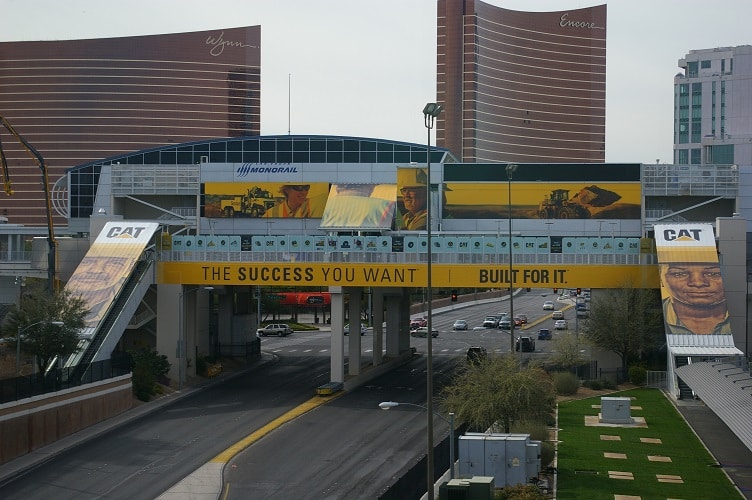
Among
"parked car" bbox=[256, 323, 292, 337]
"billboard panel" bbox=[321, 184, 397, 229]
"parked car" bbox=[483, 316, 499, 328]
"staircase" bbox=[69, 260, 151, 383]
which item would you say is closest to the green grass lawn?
"billboard panel" bbox=[321, 184, 397, 229]

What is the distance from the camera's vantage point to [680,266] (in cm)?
7350

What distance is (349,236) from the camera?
76625mm

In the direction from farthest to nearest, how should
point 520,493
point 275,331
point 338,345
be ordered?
point 275,331, point 338,345, point 520,493

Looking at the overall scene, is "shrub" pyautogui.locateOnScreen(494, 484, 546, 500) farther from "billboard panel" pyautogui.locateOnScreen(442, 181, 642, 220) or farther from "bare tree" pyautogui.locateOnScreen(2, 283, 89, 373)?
"billboard panel" pyautogui.locateOnScreen(442, 181, 642, 220)

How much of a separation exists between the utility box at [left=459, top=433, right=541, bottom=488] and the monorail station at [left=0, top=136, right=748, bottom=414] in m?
21.4

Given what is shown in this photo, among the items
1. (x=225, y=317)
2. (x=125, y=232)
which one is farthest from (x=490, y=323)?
(x=125, y=232)

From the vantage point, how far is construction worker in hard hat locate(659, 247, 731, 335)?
230 feet

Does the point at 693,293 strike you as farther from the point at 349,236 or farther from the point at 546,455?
the point at 546,455

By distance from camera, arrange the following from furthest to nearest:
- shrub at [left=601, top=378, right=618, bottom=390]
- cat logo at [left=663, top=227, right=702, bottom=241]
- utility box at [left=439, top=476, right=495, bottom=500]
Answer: cat logo at [left=663, top=227, right=702, bottom=241] < shrub at [left=601, top=378, right=618, bottom=390] < utility box at [left=439, top=476, right=495, bottom=500]

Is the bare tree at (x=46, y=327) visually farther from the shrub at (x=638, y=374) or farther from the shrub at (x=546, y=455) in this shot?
the shrub at (x=638, y=374)

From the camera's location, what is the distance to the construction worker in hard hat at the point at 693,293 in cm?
7025

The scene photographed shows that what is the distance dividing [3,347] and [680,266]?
43.5 metres

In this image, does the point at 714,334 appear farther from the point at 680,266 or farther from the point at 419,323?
the point at 419,323

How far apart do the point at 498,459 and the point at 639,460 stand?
910 cm
